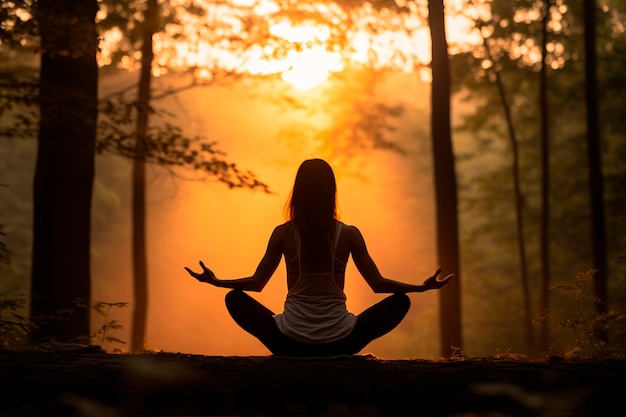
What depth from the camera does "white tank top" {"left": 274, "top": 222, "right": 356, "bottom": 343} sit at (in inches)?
244

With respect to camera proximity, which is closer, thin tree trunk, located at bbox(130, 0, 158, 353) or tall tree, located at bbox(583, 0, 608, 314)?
tall tree, located at bbox(583, 0, 608, 314)

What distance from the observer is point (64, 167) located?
10367mm

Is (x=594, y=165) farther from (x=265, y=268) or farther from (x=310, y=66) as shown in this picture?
(x=265, y=268)

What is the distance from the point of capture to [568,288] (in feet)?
24.1

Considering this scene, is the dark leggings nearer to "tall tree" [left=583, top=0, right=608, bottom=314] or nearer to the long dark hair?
the long dark hair

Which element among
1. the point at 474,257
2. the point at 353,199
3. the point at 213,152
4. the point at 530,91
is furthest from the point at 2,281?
the point at 353,199

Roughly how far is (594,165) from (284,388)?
1360 cm

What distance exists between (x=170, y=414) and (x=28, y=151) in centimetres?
3954

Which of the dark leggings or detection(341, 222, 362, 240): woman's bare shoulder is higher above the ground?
detection(341, 222, 362, 240): woman's bare shoulder

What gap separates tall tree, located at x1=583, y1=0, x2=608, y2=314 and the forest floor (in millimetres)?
11807

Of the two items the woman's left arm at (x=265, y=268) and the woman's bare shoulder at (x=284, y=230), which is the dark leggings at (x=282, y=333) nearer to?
the woman's left arm at (x=265, y=268)

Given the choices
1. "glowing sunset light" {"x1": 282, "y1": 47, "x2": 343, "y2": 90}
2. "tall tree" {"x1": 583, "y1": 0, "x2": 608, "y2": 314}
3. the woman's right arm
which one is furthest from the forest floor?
"tall tree" {"x1": 583, "y1": 0, "x2": 608, "y2": 314}

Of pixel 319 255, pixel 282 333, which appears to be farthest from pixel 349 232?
pixel 282 333

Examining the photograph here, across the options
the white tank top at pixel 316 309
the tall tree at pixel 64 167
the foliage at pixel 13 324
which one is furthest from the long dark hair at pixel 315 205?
the tall tree at pixel 64 167
